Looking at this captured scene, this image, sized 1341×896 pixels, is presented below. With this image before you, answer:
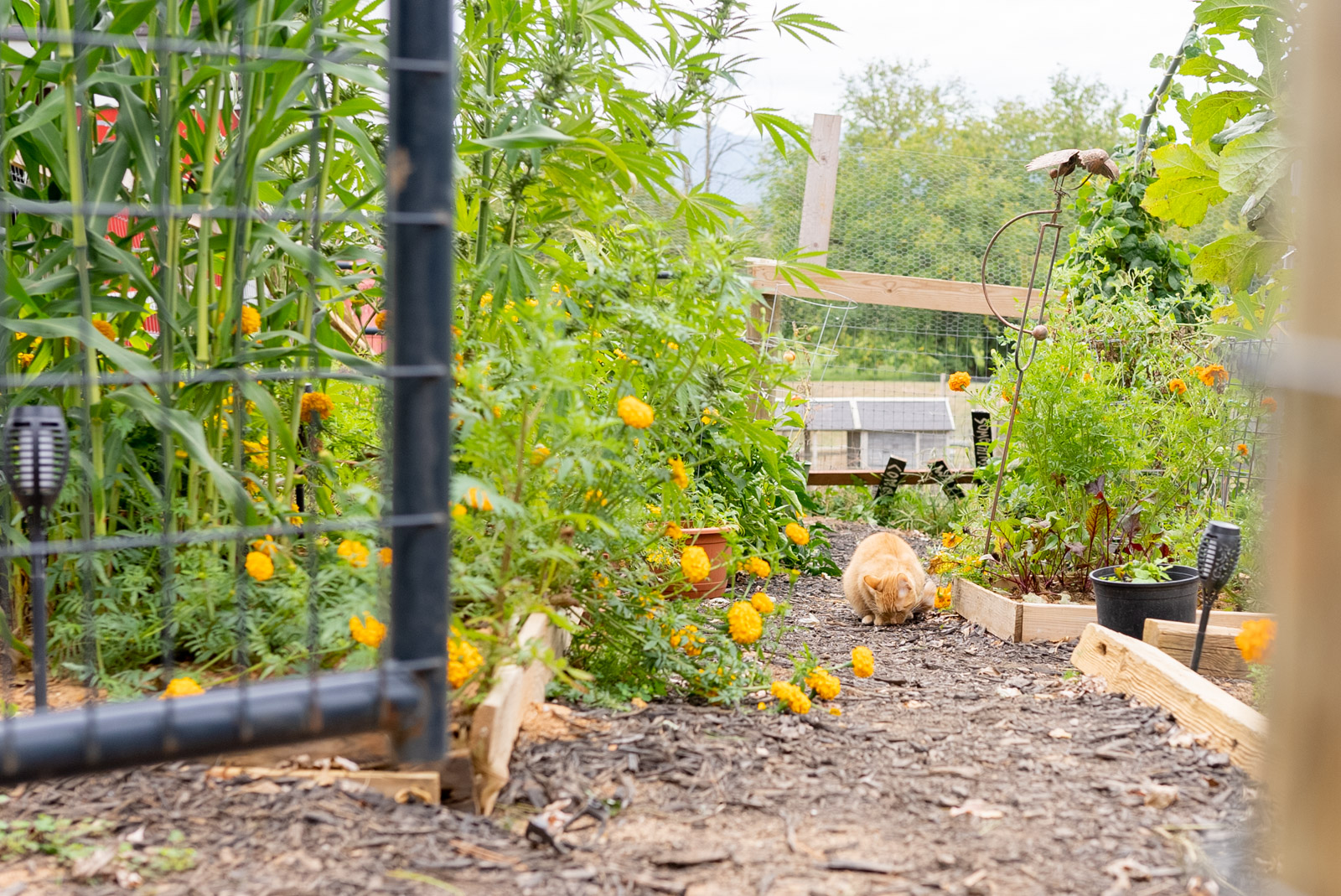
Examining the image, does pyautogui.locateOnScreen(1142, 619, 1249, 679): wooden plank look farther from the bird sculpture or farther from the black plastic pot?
the bird sculpture

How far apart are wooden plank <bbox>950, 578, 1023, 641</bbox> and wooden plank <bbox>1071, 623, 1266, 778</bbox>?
0.45m

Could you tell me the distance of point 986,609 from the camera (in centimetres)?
321

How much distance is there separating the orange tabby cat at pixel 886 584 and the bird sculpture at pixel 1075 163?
1490mm

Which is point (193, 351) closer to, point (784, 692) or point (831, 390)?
point (784, 692)

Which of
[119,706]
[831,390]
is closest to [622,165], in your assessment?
[119,706]

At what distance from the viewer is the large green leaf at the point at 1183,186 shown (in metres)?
3.32

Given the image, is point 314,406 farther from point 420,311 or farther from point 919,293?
point 919,293

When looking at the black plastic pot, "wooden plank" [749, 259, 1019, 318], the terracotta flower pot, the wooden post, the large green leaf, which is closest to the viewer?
the wooden post

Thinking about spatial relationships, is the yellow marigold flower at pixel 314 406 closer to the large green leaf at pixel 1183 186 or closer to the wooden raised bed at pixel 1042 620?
the wooden raised bed at pixel 1042 620

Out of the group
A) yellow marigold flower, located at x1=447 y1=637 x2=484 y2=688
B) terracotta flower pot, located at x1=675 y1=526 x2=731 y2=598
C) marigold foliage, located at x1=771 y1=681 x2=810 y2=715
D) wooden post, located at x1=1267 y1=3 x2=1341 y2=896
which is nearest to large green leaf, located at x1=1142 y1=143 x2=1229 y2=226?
terracotta flower pot, located at x1=675 y1=526 x2=731 y2=598

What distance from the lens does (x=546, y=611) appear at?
1.58 metres

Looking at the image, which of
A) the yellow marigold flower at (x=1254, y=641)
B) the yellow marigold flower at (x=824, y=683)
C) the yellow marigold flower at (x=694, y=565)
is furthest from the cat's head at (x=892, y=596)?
the yellow marigold flower at (x=1254, y=641)

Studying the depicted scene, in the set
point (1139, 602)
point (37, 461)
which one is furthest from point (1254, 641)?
point (37, 461)

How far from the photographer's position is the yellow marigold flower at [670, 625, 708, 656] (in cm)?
202
